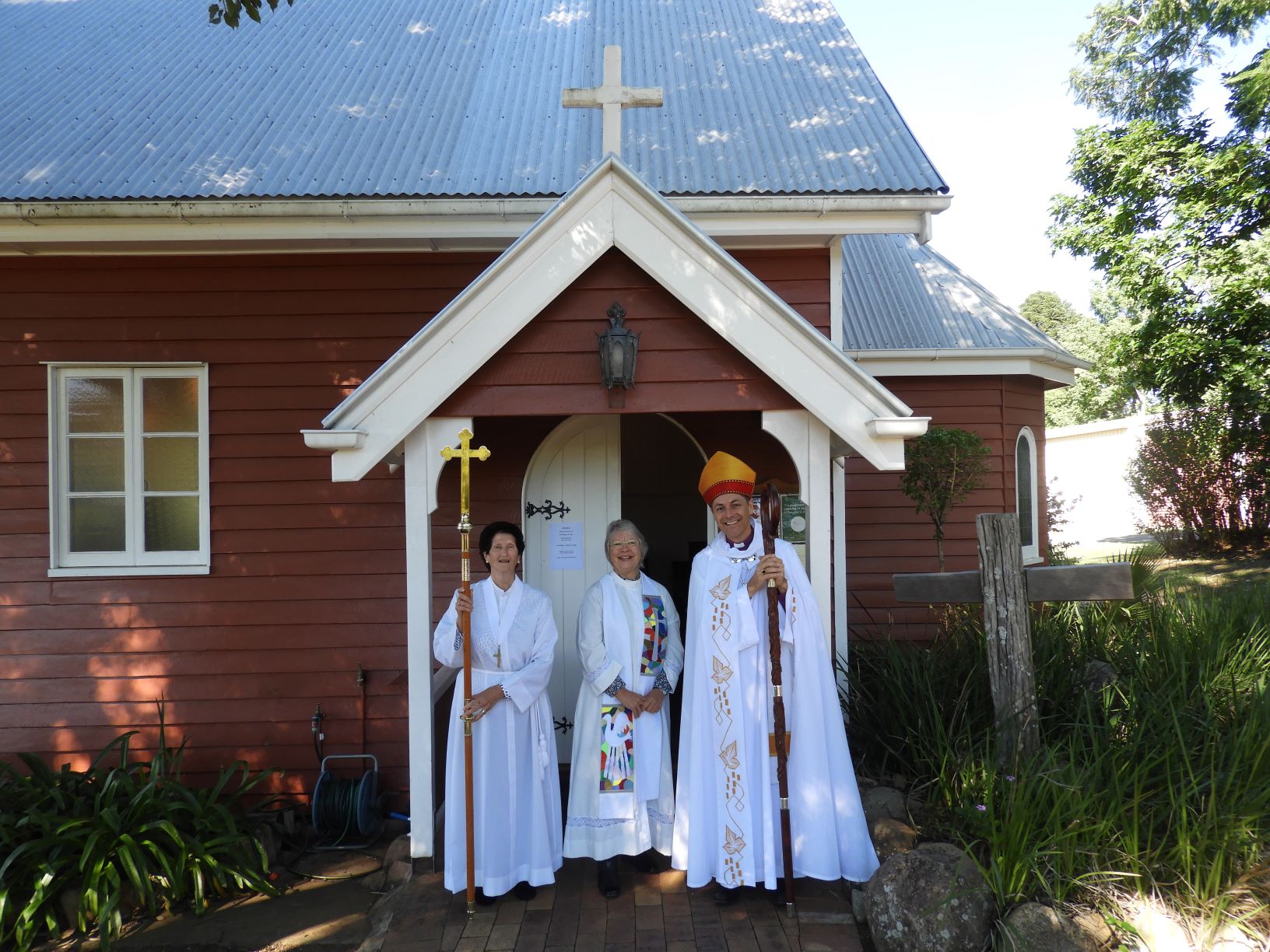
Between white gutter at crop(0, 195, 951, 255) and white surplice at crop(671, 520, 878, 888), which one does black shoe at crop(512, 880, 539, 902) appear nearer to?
white surplice at crop(671, 520, 878, 888)

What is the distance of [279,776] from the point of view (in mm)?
5957

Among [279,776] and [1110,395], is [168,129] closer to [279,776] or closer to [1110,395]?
[279,776]

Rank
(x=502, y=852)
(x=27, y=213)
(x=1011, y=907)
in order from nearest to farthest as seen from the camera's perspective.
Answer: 1. (x=1011, y=907)
2. (x=502, y=852)
3. (x=27, y=213)

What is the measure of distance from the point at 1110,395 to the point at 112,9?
30170 millimetres

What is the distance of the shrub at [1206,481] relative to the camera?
15141 millimetres

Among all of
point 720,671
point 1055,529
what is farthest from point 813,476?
point 1055,529

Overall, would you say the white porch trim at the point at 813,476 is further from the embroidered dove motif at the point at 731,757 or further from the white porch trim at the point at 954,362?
the white porch trim at the point at 954,362

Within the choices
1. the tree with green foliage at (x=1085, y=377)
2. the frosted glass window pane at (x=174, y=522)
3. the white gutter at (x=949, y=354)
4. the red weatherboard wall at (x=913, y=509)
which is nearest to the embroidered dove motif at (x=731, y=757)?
the frosted glass window pane at (x=174, y=522)

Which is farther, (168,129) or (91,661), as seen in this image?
(168,129)

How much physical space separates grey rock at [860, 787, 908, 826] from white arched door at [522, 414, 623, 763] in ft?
7.41

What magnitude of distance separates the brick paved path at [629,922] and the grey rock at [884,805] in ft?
1.25

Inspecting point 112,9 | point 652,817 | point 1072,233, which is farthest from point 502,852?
point 1072,233

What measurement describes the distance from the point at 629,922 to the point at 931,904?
51.9 inches

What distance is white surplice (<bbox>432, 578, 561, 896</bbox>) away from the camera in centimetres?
418
